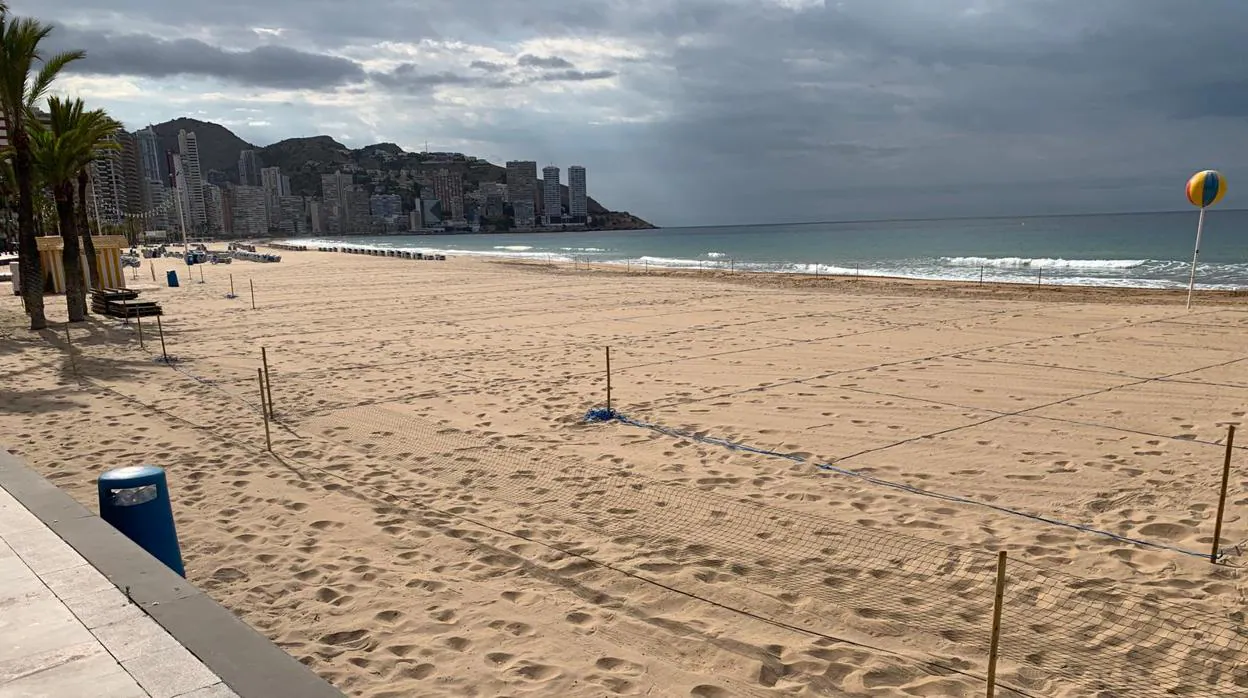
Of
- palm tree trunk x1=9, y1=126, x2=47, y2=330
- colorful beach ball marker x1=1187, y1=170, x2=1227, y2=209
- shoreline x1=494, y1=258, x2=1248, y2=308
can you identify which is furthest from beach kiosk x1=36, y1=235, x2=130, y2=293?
colorful beach ball marker x1=1187, y1=170, x2=1227, y2=209

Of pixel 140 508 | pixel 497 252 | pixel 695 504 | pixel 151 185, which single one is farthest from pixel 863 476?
pixel 151 185

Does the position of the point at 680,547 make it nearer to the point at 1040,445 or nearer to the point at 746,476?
the point at 746,476

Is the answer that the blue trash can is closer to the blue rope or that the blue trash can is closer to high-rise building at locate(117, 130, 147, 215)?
the blue rope

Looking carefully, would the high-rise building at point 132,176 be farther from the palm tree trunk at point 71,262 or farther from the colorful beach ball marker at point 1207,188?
the colorful beach ball marker at point 1207,188

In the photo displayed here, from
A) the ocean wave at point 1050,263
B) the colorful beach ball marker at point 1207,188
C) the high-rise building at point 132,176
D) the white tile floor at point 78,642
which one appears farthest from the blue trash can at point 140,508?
the high-rise building at point 132,176

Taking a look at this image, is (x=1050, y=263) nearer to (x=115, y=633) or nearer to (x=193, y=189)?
(x=115, y=633)

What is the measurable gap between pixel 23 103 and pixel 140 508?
16.0 m

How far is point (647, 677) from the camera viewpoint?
3373 millimetres

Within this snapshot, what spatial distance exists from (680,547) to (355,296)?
20.8 m

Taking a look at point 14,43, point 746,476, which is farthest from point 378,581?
point 14,43

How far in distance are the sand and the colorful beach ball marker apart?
5.68 meters

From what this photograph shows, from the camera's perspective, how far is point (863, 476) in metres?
5.96

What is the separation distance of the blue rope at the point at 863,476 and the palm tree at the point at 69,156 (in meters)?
14.2

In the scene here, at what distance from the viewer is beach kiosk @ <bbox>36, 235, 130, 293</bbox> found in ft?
71.5
